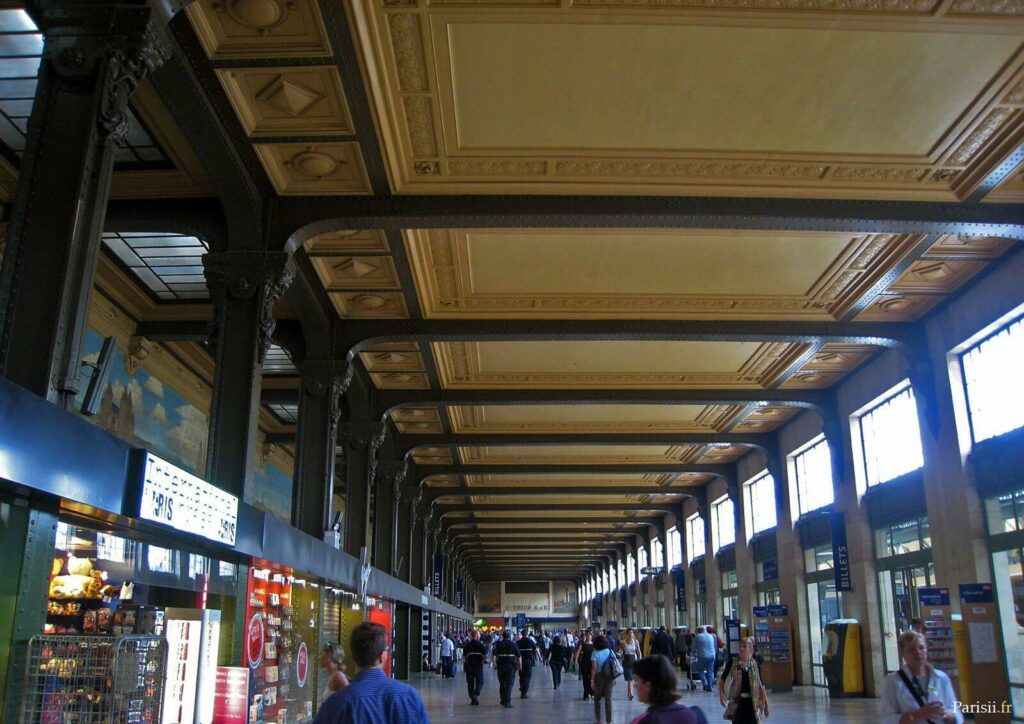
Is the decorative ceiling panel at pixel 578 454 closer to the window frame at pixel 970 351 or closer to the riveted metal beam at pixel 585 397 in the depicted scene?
the riveted metal beam at pixel 585 397

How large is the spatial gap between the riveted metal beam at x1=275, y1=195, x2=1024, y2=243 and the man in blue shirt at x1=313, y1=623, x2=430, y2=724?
7.13 meters

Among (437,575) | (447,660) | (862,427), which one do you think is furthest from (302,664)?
(437,575)

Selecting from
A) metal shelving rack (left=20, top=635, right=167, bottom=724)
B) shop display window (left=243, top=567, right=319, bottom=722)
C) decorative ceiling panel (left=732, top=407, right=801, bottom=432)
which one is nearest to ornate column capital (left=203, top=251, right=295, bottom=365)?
shop display window (left=243, top=567, right=319, bottom=722)

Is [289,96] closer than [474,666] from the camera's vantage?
Yes

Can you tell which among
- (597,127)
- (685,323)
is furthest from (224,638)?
(685,323)

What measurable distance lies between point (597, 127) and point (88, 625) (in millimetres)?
6416

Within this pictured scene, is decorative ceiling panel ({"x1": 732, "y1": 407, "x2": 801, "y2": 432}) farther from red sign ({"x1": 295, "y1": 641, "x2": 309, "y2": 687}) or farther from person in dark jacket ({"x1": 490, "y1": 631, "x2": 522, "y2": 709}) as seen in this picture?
red sign ({"x1": 295, "y1": 641, "x2": 309, "y2": 687})

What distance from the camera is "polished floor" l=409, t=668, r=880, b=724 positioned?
13.2 meters

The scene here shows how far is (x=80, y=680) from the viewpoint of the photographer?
15.3ft

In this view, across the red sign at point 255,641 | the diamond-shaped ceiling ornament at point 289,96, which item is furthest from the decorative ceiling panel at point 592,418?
the diamond-shaped ceiling ornament at point 289,96

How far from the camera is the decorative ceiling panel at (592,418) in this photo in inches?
815

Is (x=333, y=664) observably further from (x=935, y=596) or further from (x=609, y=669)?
(x=935, y=596)

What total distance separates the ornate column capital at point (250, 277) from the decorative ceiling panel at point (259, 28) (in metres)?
2.59

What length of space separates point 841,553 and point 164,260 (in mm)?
13839
